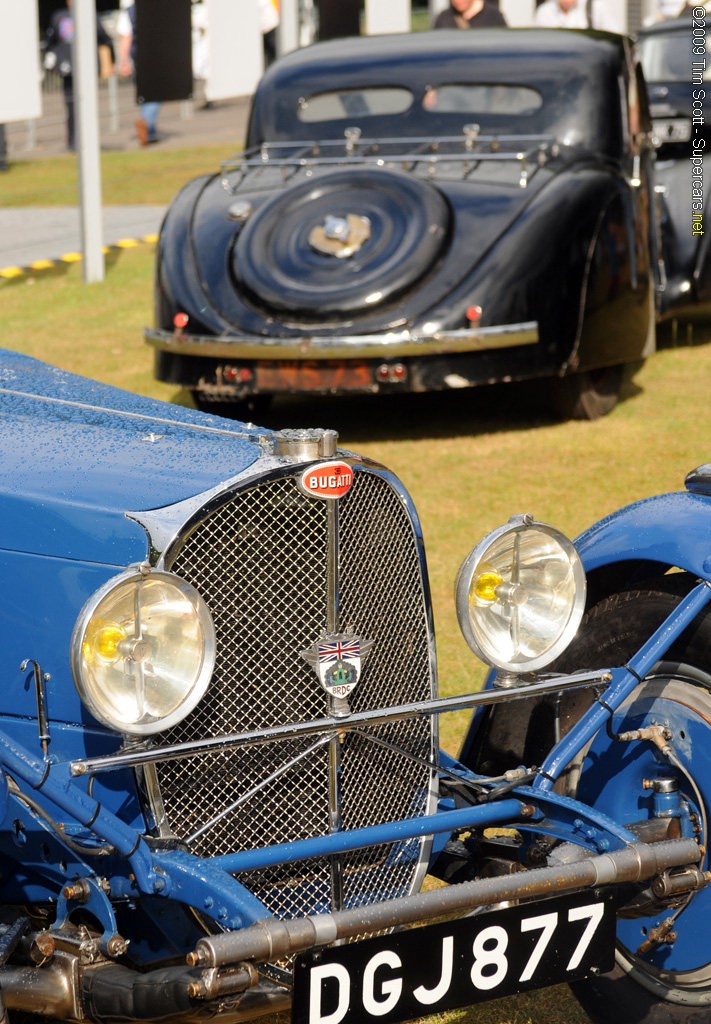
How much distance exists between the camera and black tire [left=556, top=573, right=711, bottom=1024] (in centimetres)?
300

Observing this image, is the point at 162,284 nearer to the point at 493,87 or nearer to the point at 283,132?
the point at 283,132

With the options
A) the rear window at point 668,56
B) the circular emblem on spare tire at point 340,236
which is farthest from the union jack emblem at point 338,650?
the rear window at point 668,56

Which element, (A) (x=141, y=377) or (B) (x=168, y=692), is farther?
(A) (x=141, y=377)

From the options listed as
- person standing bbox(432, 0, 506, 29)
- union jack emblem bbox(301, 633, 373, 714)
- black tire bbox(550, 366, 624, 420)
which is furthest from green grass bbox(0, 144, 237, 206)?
union jack emblem bbox(301, 633, 373, 714)

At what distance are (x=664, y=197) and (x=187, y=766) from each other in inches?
268

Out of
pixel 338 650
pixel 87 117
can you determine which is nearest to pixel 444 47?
pixel 87 117

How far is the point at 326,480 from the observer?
9.02 feet

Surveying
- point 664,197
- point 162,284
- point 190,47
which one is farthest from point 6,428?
point 190,47

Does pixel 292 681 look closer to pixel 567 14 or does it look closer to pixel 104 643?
pixel 104 643

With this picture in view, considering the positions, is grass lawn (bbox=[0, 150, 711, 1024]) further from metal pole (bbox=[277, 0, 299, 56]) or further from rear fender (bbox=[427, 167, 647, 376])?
metal pole (bbox=[277, 0, 299, 56])

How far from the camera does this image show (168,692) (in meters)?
2.56

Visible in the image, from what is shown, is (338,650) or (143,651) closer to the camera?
(143,651)

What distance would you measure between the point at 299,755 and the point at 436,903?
383mm

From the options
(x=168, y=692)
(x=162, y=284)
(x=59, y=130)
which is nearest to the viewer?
(x=168, y=692)
